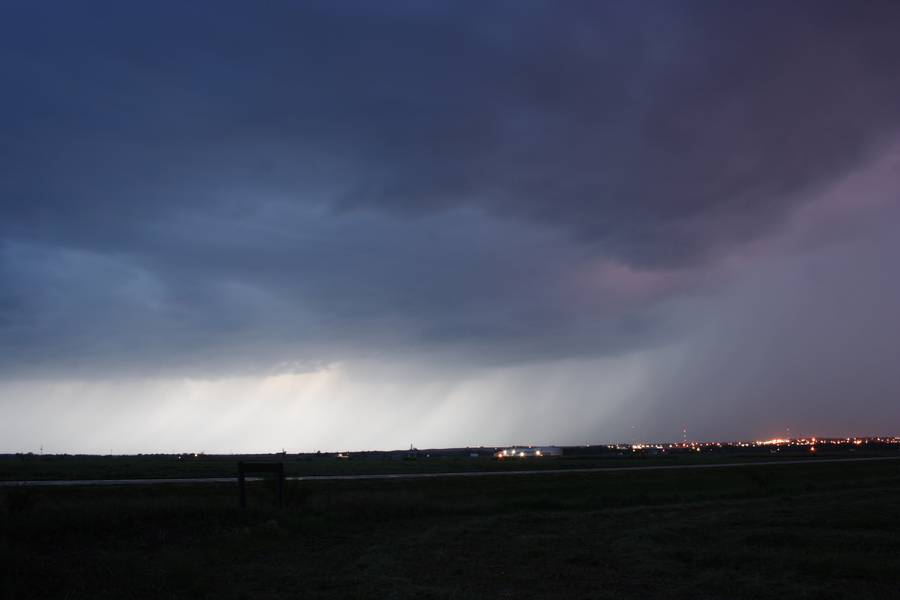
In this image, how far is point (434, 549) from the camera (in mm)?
19047

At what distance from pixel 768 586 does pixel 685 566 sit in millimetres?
2553

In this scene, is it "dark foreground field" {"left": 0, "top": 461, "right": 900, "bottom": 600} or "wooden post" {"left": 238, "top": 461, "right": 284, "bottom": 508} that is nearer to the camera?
"dark foreground field" {"left": 0, "top": 461, "right": 900, "bottom": 600}

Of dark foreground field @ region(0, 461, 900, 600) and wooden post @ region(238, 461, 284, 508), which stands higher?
wooden post @ region(238, 461, 284, 508)

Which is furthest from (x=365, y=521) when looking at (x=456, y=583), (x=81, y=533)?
(x=456, y=583)

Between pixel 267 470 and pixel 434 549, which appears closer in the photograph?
pixel 434 549

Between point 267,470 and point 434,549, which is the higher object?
point 267,470

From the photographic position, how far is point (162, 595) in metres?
13.7

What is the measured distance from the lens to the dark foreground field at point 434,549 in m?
14.1

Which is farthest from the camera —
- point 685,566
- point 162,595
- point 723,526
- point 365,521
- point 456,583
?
point 365,521

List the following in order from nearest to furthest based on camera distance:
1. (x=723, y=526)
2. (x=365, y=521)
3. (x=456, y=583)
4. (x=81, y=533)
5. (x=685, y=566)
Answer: (x=456, y=583) < (x=685, y=566) < (x=81, y=533) < (x=723, y=526) < (x=365, y=521)

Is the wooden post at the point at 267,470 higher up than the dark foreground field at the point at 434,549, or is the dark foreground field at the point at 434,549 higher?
the wooden post at the point at 267,470

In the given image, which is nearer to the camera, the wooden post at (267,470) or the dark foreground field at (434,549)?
the dark foreground field at (434,549)

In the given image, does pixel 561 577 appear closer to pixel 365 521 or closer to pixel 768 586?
pixel 768 586

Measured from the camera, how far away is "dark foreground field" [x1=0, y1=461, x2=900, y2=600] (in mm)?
14070
